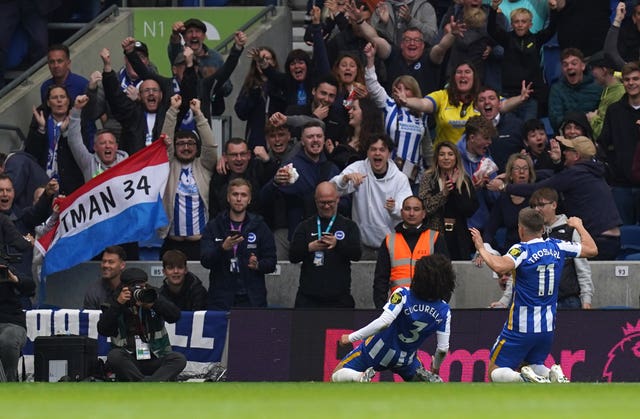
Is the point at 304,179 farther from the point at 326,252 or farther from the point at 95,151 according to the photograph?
the point at 95,151

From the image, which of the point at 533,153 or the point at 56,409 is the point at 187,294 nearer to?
the point at 533,153

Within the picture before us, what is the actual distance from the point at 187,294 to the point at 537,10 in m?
5.89

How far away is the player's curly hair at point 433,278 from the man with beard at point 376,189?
3.00 metres

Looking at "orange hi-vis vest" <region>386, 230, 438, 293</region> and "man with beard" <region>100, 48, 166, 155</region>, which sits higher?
"man with beard" <region>100, 48, 166, 155</region>

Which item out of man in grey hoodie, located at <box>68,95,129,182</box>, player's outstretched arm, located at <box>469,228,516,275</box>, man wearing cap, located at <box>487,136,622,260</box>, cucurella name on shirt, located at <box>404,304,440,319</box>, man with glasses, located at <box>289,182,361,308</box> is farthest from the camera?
man in grey hoodie, located at <box>68,95,129,182</box>

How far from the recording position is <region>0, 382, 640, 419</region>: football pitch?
388 inches

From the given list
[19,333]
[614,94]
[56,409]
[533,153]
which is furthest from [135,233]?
[56,409]

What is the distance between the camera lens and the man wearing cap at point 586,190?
647 inches

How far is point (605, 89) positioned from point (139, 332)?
6083mm

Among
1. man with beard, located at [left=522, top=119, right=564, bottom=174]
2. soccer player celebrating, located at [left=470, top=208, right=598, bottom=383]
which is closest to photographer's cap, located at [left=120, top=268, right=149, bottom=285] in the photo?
soccer player celebrating, located at [left=470, top=208, right=598, bottom=383]

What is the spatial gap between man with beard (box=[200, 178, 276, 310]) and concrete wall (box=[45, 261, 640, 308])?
2.35 ft

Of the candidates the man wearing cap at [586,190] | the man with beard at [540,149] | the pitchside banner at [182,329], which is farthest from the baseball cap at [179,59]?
the man wearing cap at [586,190]

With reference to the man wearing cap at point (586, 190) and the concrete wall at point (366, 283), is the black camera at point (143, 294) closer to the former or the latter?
the concrete wall at point (366, 283)

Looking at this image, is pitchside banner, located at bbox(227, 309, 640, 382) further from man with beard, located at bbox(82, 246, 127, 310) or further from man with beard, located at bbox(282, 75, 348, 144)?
man with beard, located at bbox(282, 75, 348, 144)
